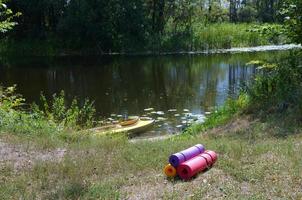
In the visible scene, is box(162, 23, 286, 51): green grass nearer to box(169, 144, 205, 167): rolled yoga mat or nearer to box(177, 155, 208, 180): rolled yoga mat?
box(169, 144, 205, 167): rolled yoga mat

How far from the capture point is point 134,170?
582cm

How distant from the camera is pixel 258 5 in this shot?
62.6 metres

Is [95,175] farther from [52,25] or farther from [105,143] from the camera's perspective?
[52,25]

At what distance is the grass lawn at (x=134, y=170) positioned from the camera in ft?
16.3

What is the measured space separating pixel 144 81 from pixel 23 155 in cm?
1765

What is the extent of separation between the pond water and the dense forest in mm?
4073

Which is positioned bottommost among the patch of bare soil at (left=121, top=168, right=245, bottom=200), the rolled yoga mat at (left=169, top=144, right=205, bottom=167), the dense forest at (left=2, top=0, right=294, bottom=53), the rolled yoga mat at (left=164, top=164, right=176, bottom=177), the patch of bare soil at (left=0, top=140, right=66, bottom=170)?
the patch of bare soil at (left=121, top=168, right=245, bottom=200)

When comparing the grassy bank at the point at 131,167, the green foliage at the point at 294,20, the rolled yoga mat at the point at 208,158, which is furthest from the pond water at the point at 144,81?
the rolled yoga mat at the point at 208,158

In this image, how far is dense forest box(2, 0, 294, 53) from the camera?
3931 cm

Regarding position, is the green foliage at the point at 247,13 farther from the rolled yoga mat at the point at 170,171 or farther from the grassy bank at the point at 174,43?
the rolled yoga mat at the point at 170,171

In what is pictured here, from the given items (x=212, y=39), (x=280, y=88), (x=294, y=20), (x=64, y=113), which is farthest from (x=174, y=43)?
(x=280, y=88)

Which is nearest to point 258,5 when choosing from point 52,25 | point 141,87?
point 52,25

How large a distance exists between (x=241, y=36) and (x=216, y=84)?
66.0ft

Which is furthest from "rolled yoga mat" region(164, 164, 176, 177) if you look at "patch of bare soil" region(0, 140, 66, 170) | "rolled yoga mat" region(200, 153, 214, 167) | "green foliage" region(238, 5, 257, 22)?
"green foliage" region(238, 5, 257, 22)
